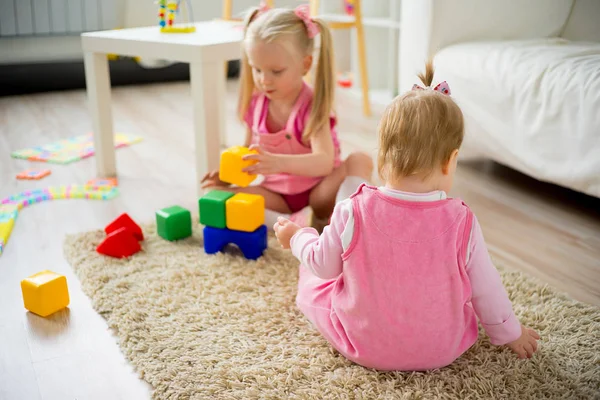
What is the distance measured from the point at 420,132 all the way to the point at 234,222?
594 mm

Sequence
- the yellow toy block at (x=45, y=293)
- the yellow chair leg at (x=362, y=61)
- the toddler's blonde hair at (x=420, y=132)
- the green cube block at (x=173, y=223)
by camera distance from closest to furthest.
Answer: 1. the toddler's blonde hair at (x=420, y=132)
2. the yellow toy block at (x=45, y=293)
3. the green cube block at (x=173, y=223)
4. the yellow chair leg at (x=362, y=61)

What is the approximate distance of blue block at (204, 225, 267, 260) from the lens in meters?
1.34

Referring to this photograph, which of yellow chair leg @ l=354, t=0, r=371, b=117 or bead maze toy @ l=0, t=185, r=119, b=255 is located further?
yellow chair leg @ l=354, t=0, r=371, b=117

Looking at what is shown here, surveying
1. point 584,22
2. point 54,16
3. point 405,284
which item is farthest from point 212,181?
point 54,16

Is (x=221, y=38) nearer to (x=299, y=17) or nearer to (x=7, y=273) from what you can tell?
(x=299, y=17)

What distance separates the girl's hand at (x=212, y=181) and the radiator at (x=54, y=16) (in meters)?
2.19

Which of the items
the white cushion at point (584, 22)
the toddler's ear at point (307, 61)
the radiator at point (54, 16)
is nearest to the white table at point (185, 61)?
the toddler's ear at point (307, 61)

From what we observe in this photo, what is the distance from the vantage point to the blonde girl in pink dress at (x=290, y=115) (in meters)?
1.38

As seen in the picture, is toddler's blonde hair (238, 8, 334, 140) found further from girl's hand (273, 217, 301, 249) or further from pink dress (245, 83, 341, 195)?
girl's hand (273, 217, 301, 249)

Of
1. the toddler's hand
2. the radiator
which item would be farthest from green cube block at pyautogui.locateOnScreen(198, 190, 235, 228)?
the radiator

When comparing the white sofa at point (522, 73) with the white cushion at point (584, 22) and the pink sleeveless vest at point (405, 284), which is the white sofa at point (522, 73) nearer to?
the white cushion at point (584, 22)

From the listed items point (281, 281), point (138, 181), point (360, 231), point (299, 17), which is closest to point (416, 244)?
point (360, 231)

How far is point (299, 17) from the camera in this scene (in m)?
1.42

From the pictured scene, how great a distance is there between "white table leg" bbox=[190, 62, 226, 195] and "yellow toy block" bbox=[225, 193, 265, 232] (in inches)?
10.6
